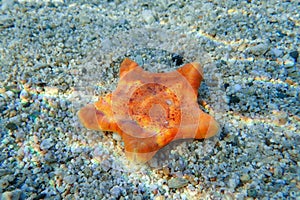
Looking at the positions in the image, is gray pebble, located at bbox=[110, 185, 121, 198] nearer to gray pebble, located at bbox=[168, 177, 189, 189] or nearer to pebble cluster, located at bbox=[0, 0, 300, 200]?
pebble cluster, located at bbox=[0, 0, 300, 200]

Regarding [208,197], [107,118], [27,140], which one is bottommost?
[208,197]

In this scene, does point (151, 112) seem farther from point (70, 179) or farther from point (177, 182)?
point (70, 179)

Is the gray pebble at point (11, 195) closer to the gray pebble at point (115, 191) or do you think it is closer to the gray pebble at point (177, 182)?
the gray pebble at point (115, 191)

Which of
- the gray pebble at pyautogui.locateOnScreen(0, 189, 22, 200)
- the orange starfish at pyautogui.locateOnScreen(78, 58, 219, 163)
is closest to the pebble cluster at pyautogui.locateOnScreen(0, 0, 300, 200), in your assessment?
the gray pebble at pyautogui.locateOnScreen(0, 189, 22, 200)

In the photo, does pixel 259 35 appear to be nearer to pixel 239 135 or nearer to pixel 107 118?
pixel 239 135

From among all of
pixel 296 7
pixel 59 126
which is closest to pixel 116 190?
pixel 59 126

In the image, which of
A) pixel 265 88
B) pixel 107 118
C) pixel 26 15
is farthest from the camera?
pixel 26 15

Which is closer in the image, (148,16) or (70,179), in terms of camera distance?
(70,179)

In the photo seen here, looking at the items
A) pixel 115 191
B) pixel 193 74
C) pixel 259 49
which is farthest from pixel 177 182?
pixel 259 49
